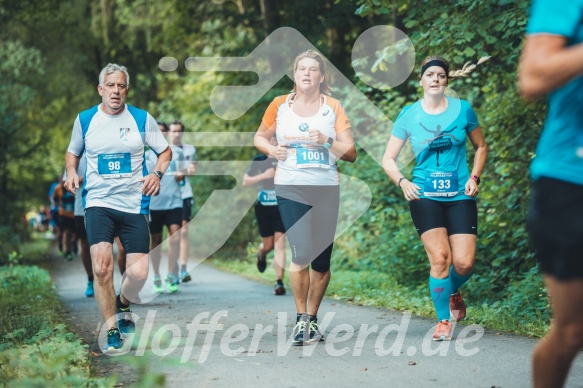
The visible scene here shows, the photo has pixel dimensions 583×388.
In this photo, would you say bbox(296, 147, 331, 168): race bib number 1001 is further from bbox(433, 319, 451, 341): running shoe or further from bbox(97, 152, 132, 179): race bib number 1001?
bbox(433, 319, 451, 341): running shoe

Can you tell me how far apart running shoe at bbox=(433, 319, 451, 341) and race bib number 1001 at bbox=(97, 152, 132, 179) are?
113 inches

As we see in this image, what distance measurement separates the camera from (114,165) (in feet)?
24.5

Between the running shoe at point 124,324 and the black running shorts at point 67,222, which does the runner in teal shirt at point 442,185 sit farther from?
the black running shorts at point 67,222

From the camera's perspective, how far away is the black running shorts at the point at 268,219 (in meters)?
12.9

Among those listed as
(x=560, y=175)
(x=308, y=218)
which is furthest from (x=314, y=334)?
(x=560, y=175)

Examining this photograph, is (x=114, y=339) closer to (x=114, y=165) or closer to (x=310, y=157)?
(x=114, y=165)

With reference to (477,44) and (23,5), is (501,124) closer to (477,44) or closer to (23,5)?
(477,44)

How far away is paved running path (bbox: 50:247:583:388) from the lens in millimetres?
5598

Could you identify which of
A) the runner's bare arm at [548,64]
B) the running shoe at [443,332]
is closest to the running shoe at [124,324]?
the running shoe at [443,332]

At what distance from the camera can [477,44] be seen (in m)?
9.20

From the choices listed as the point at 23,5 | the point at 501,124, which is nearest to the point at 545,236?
the point at 501,124

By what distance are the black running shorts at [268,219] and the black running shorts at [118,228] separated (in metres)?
5.32

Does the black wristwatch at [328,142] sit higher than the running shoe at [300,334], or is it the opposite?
the black wristwatch at [328,142]

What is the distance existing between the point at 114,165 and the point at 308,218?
5.61ft
